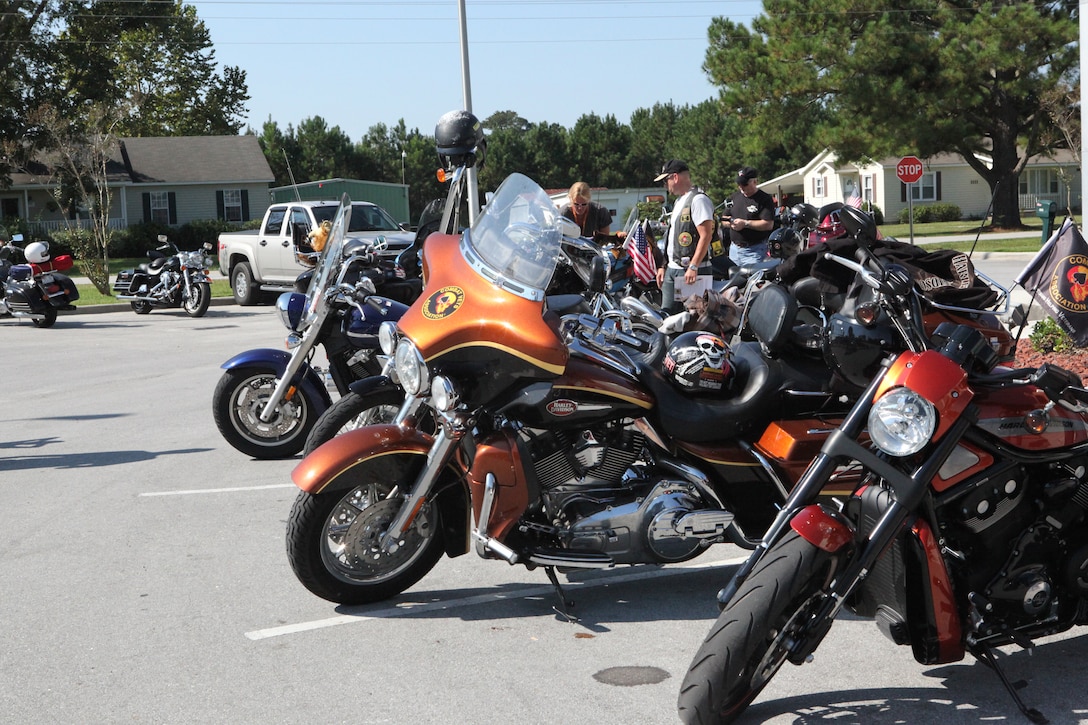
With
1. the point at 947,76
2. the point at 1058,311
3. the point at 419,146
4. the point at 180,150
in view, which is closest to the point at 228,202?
the point at 180,150

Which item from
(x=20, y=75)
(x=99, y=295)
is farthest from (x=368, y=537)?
(x=20, y=75)

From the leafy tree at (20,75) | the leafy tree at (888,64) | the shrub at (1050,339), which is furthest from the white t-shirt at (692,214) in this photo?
the leafy tree at (20,75)

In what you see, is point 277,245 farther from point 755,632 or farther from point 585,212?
point 755,632

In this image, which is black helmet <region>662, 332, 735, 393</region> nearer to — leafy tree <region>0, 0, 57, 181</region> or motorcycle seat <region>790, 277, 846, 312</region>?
motorcycle seat <region>790, 277, 846, 312</region>

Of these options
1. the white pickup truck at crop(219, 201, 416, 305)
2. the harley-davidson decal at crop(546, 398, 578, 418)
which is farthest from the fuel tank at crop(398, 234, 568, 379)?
the white pickup truck at crop(219, 201, 416, 305)

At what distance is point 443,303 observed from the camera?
4.73 metres

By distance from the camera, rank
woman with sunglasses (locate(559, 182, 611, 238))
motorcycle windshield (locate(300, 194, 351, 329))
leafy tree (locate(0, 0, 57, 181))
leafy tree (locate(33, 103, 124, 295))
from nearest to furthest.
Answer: motorcycle windshield (locate(300, 194, 351, 329)) → woman with sunglasses (locate(559, 182, 611, 238)) → leafy tree (locate(33, 103, 124, 295)) → leafy tree (locate(0, 0, 57, 181))

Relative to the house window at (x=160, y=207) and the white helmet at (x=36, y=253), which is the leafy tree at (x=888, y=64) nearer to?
the white helmet at (x=36, y=253)

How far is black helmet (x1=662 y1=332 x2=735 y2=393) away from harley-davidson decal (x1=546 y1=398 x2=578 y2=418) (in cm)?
49

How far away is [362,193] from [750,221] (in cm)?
4865

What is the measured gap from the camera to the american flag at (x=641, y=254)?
12156 millimetres

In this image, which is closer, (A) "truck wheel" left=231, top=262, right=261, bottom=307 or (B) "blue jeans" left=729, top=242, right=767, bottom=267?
(B) "blue jeans" left=729, top=242, right=767, bottom=267

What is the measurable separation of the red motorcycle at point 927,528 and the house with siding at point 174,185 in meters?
50.2

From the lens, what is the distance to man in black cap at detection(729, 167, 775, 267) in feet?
40.9
